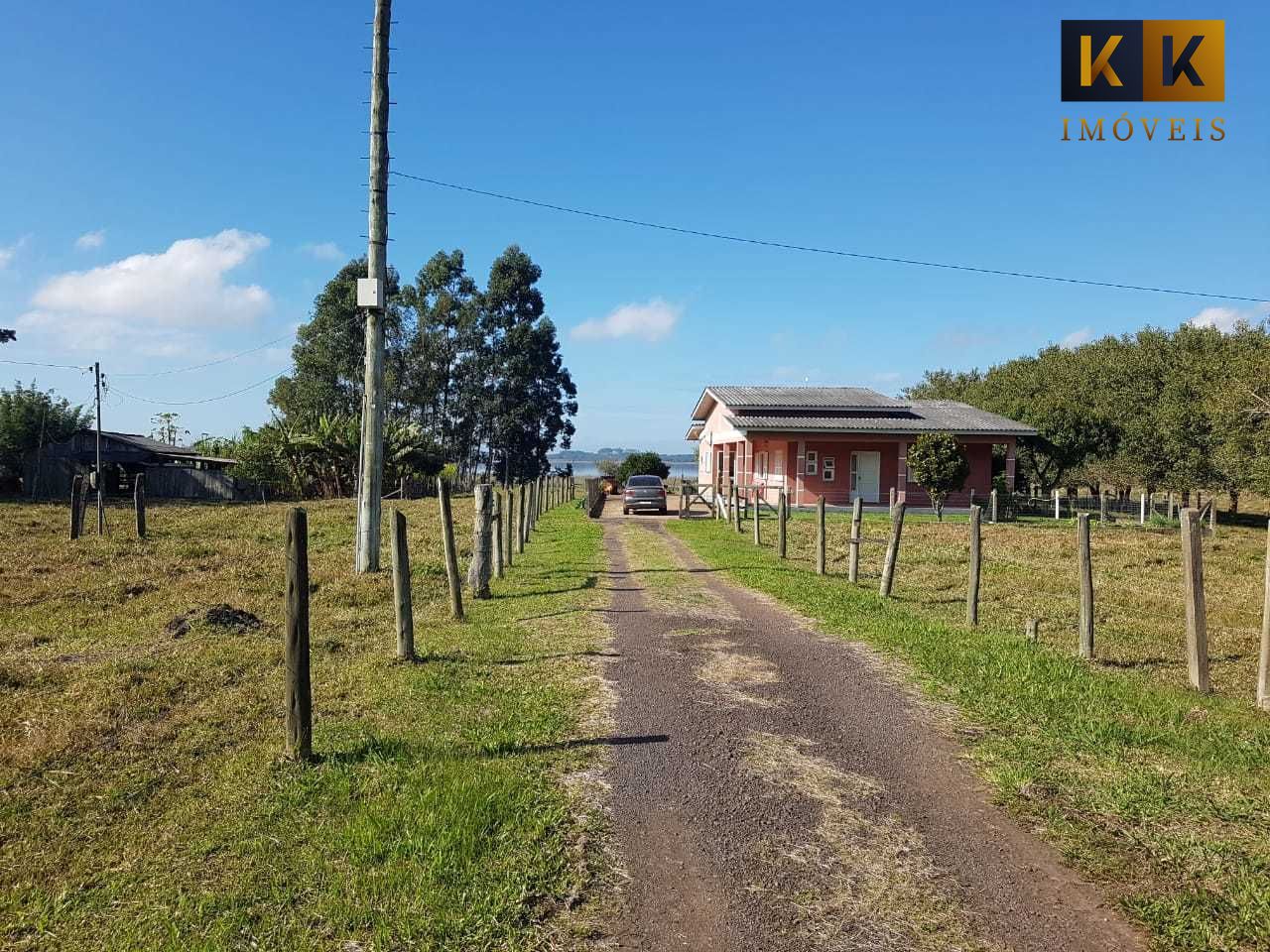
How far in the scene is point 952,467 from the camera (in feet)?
92.7

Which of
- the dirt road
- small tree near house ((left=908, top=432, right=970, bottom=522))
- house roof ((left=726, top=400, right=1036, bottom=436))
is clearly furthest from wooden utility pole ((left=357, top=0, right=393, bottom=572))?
small tree near house ((left=908, top=432, right=970, bottom=522))

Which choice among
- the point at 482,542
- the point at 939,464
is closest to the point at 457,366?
the point at 939,464

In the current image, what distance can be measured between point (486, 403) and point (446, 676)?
43.9 m

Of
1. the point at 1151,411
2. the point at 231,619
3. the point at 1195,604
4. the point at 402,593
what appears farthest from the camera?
the point at 1151,411

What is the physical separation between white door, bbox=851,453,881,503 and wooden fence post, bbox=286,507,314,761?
3014cm

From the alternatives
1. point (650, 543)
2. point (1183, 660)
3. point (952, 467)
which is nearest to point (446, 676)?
point (1183, 660)

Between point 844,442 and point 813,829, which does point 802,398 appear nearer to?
point 844,442

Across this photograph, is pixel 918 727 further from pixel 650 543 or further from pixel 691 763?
pixel 650 543

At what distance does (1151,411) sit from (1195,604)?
43.7 m

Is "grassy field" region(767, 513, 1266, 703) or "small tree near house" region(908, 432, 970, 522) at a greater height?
"small tree near house" region(908, 432, 970, 522)

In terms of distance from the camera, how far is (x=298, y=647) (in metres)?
5.59

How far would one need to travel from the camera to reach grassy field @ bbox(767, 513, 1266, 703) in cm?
952

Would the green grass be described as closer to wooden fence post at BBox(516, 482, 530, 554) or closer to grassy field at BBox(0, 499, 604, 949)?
grassy field at BBox(0, 499, 604, 949)

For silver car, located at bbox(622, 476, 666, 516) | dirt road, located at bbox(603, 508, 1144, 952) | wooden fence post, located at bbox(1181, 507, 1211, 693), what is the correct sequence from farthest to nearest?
silver car, located at bbox(622, 476, 666, 516)
wooden fence post, located at bbox(1181, 507, 1211, 693)
dirt road, located at bbox(603, 508, 1144, 952)
